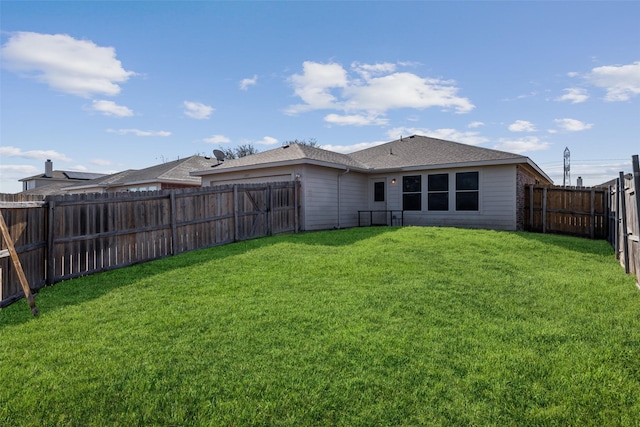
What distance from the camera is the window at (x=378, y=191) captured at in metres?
15.4

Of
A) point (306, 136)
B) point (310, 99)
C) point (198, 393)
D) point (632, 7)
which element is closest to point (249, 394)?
point (198, 393)

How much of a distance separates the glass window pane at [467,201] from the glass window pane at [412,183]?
1.59m

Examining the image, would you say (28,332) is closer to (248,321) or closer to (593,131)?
(248,321)

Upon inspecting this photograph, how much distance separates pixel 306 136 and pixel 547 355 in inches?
1645

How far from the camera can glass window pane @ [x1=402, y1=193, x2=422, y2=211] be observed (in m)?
14.3

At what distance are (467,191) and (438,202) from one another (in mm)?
1151

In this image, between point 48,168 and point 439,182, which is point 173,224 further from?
point 48,168

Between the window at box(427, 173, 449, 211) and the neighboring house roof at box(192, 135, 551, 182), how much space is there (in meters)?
0.62

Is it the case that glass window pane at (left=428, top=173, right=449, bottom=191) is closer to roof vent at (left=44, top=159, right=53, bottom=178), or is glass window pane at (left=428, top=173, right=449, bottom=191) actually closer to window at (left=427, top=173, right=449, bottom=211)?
window at (left=427, top=173, right=449, bottom=211)

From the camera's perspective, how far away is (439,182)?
45.5 feet

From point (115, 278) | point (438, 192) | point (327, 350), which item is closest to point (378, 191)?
point (438, 192)

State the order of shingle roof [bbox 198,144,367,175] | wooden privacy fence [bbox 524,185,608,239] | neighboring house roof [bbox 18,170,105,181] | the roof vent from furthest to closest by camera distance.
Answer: the roof vent, neighboring house roof [bbox 18,170,105,181], shingle roof [bbox 198,144,367,175], wooden privacy fence [bbox 524,185,608,239]

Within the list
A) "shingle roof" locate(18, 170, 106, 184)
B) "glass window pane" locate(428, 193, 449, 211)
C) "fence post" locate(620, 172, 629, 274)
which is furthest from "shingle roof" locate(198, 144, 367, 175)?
"shingle roof" locate(18, 170, 106, 184)

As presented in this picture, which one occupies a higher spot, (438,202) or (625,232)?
(438,202)
